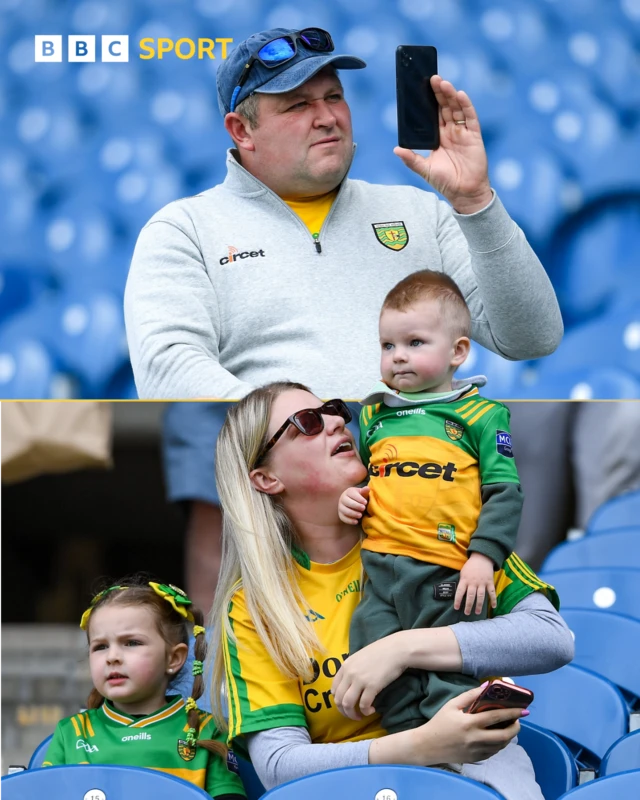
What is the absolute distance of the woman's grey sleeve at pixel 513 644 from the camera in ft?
4.32

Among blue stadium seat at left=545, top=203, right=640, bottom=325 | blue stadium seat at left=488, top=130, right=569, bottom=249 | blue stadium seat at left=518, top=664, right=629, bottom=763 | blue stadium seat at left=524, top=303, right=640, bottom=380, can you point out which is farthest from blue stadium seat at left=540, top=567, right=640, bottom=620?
blue stadium seat at left=488, top=130, right=569, bottom=249

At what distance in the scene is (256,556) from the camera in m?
1.42

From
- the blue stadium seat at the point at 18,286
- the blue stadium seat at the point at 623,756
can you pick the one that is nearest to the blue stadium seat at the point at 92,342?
the blue stadium seat at the point at 18,286

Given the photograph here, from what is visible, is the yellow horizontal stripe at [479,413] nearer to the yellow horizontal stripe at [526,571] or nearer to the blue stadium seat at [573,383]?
the yellow horizontal stripe at [526,571]

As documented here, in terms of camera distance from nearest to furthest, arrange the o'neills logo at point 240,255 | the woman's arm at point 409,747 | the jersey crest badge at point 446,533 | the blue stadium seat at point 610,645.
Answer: the woman's arm at point 409,747
the jersey crest badge at point 446,533
the blue stadium seat at point 610,645
the o'neills logo at point 240,255

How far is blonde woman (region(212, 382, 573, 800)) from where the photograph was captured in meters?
1.29

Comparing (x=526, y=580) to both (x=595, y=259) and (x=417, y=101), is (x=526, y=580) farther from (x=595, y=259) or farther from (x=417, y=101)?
(x=595, y=259)

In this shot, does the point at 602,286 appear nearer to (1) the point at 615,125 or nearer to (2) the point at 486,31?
(1) the point at 615,125

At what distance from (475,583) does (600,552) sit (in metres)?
0.89

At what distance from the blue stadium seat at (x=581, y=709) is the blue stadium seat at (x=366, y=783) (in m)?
0.45

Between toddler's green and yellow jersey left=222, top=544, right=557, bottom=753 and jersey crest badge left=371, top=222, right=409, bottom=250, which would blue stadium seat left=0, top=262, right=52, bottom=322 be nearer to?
jersey crest badge left=371, top=222, right=409, bottom=250

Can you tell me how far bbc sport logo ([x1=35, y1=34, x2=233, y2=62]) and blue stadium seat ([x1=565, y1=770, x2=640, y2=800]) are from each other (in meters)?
2.51

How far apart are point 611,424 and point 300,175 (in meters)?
0.74

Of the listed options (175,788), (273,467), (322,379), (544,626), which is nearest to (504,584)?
(544,626)
